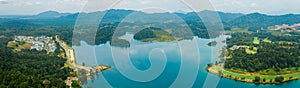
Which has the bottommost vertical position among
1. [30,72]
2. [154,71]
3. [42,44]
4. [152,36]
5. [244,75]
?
[244,75]

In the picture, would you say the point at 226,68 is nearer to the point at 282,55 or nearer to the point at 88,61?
the point at 282,55

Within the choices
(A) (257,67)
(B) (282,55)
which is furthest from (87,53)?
(B) (282,55)

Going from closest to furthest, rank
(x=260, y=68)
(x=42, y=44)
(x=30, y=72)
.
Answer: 1. (x=30, y=72)
2. (x=260, y=68)
3. (x=42, y=44)

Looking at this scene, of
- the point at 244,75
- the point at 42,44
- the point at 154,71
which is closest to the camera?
the point at 154,71

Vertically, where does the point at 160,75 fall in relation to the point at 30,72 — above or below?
below

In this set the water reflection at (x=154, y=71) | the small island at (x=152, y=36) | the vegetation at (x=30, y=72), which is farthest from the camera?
the small island at (x=152, y=36)

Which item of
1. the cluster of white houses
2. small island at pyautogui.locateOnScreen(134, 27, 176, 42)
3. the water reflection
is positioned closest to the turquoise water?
the water reflection

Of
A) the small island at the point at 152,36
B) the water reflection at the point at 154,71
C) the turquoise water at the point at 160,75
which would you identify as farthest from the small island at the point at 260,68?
the small island at the point at 152,36

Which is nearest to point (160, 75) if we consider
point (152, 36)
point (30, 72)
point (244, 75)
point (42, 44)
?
point (244, 75)

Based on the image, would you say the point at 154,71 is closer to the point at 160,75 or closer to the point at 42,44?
the point at 160,75

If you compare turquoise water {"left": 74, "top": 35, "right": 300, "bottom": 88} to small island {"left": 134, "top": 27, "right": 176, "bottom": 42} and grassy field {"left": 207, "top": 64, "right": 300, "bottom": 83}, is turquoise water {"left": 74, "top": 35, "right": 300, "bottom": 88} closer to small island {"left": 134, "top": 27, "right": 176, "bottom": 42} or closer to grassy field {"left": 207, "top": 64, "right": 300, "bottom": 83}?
grassy field {"left": 207, "top": 64, "right": 300, "bottom": 83}

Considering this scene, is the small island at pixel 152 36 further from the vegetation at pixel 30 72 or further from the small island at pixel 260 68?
the vegetation at pixel 30 72
